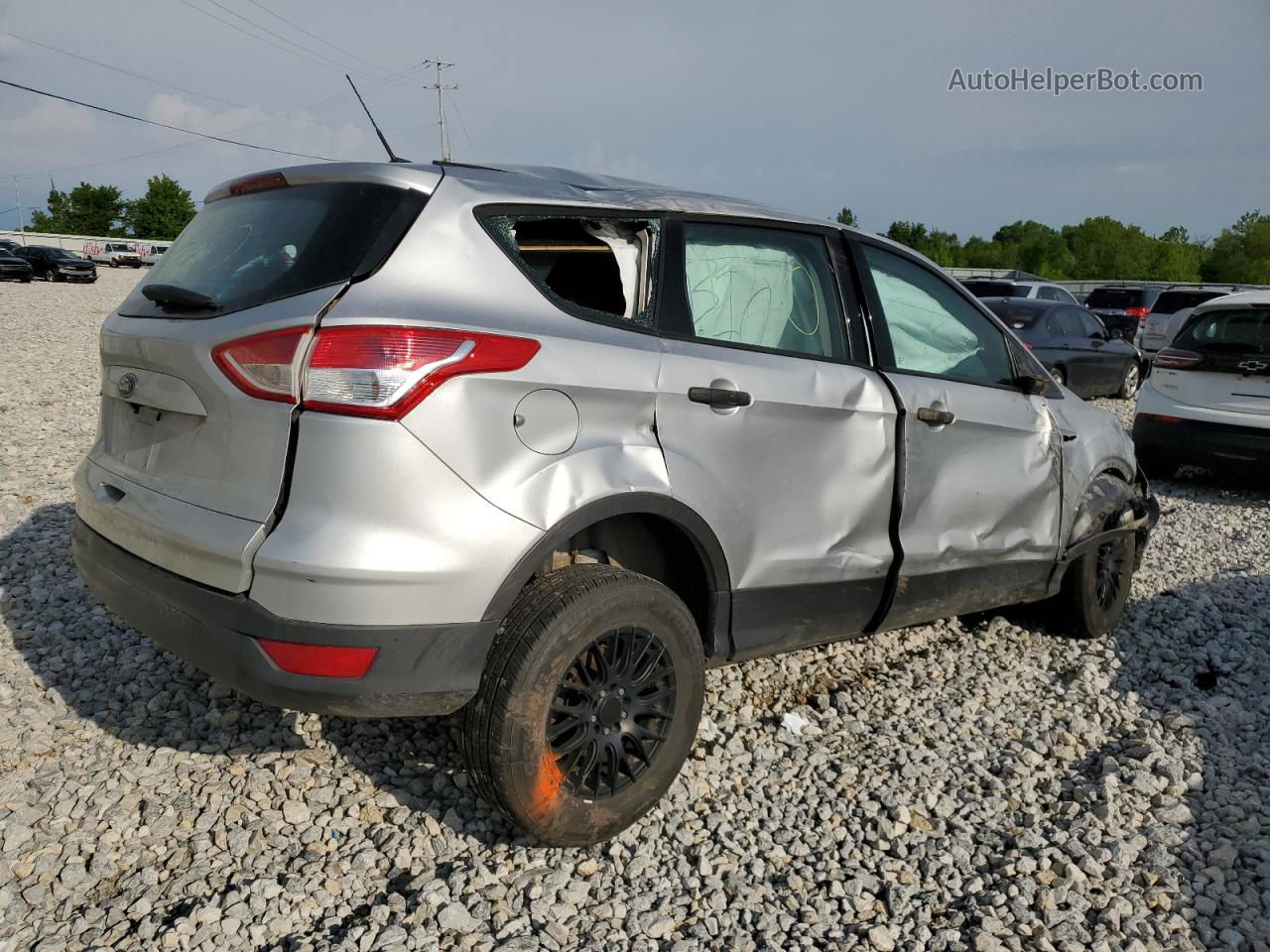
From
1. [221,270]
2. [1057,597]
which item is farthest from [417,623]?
[1057,597]

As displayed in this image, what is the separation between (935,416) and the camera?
356cm

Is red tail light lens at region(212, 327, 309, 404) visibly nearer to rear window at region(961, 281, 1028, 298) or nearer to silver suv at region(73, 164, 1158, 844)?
silver suv at region(73, 164, 1158, 844)

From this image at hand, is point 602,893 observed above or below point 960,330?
below

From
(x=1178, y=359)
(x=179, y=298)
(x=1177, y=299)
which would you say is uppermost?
(x=179, y=298)

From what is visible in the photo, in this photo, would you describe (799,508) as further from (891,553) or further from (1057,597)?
(1057,597)

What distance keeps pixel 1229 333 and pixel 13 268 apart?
122ft

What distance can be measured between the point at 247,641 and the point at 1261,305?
8426 millimetres

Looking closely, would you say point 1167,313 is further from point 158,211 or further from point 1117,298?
point 158,211

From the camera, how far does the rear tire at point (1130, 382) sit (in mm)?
14352

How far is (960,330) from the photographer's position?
4004mm

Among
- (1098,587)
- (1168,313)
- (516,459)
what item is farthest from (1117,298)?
(516,459)

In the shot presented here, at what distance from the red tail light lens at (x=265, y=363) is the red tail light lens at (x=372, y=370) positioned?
0.06 meters

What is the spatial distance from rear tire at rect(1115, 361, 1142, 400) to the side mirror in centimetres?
1151

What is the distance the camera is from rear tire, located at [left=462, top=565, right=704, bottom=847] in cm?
253
